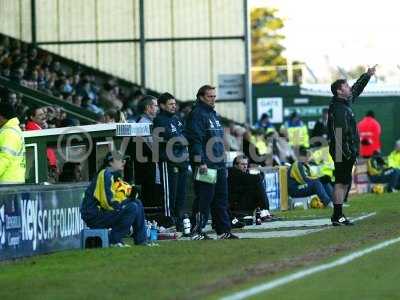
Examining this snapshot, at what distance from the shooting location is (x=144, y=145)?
20156mm

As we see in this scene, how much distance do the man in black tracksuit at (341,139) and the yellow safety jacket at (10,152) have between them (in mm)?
5075

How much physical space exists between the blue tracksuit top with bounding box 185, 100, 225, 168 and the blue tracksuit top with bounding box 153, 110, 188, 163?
66.7 inches

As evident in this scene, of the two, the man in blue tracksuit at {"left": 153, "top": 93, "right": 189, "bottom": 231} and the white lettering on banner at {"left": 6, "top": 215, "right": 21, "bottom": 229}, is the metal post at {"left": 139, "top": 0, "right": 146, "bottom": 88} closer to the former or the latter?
the man in blue tracksuit at {"left": 153, "top": 93, "right": 189, "bottom": 231}

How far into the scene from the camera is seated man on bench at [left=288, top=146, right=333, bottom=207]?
27047mm

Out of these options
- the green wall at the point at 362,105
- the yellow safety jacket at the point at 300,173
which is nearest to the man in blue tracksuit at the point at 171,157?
the yellow safety jacket at the point at 300,173

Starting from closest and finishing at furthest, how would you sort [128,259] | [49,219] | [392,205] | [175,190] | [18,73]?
[128,259] → [49,219] → [175,190] → [392,205] → [18,73]

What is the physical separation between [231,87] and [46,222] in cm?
2168

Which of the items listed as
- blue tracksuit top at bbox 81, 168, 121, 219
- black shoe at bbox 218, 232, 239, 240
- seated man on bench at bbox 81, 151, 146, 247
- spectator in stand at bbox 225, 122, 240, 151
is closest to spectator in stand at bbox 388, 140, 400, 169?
spectator in stand at bbox 225, 122, 240, 151

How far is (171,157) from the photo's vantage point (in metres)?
19.2

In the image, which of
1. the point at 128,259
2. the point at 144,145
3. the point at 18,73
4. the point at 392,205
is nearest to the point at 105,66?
the point at 18,73

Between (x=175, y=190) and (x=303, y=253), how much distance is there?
15.5ft

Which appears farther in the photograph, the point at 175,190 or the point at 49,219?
the point at 175,190

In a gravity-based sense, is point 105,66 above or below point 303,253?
above

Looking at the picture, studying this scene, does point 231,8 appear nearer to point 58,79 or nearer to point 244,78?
point 244,78
